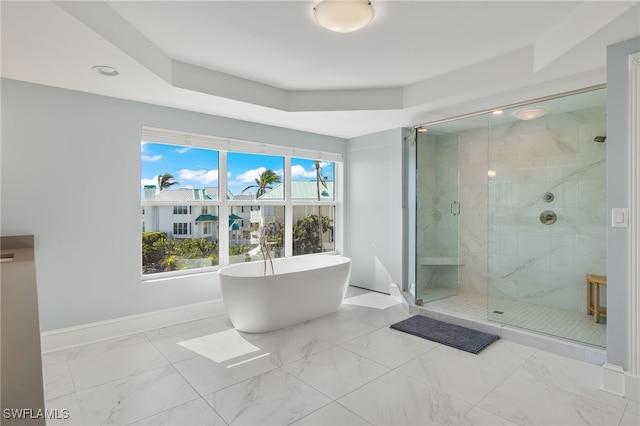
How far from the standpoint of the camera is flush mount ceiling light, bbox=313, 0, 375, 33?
207cm

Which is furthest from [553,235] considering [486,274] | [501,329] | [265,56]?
[265,56]

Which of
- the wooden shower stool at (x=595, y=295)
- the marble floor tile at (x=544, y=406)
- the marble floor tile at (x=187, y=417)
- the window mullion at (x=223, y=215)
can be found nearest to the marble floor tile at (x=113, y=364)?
the marble floor tile at (x=187, y=417)

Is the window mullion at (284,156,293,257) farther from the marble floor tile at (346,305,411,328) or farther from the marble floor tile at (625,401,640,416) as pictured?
the marble floor tile at (625,401,640,416)

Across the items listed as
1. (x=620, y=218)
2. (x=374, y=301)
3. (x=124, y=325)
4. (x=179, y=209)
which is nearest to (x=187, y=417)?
(x=124, y=325)

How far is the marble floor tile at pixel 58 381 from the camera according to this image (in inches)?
90.7

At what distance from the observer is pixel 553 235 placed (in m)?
3.96

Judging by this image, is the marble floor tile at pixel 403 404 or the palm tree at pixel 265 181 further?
the palm tree at pixel 265 181

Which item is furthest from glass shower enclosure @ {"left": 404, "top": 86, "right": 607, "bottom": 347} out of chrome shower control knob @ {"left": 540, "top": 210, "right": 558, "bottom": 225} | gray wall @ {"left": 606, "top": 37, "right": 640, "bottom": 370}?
gray wall @ {"left": 606, "top": 37, "right": 640, "bottom": 370}

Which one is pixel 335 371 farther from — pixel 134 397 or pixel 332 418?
pixel 134 397

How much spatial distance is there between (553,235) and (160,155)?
4.74m

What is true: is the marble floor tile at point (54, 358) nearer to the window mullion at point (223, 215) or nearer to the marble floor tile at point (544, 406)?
the window mullion at point (223, 215)

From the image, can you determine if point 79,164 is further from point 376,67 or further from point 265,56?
point 376,67

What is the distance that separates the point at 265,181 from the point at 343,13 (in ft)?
9.48

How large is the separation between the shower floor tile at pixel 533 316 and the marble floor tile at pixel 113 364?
3049mm
